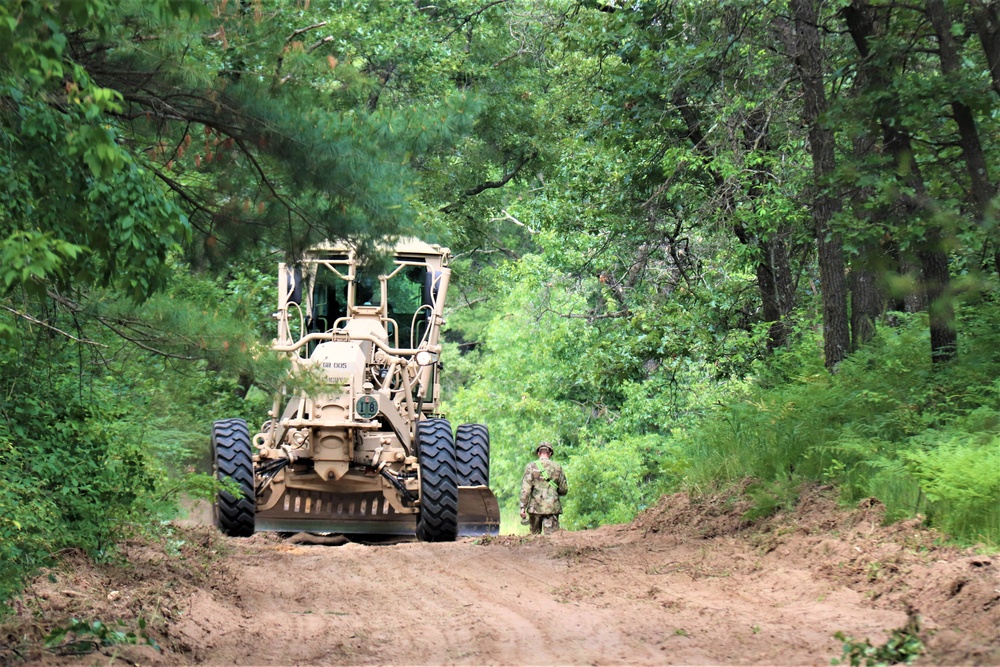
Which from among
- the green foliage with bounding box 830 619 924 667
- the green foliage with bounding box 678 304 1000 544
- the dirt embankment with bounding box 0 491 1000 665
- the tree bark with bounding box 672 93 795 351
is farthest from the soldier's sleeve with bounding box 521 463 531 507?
the green foliage with bounding box 830 619 924 667

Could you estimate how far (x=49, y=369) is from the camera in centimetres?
737

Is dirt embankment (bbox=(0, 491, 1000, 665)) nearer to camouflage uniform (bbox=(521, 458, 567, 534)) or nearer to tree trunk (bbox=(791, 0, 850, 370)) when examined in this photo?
tree trunk (bbox=(791, 0, 850, 370))

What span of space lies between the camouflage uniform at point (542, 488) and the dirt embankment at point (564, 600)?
415 centimetres

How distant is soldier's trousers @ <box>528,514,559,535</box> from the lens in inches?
615

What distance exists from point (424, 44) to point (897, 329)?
9.80 m

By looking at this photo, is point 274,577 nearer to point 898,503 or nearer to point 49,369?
point 49,369

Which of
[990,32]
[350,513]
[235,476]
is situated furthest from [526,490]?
[990,32]

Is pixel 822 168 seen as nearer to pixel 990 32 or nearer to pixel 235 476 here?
pixel 990 32

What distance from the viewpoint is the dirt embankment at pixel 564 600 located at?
6.45 meters

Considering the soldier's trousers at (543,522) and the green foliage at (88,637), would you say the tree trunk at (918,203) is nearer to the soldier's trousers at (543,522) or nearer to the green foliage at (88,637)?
the soldier's trousers at (543,522)

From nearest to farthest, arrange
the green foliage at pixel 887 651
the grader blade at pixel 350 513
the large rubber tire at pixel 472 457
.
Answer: the green foliage at pixel 887 651
the grader blade at pixel 350 513
the large rubber tire at pixel 472 457

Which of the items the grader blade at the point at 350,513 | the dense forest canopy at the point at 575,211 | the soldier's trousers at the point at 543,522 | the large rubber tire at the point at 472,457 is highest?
the dense forest canopy at the point at 575,211

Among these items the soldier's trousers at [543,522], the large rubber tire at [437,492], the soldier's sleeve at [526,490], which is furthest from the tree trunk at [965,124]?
the soldier's trousers at [543,522]

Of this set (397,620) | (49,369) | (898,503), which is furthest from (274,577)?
(898,503)
